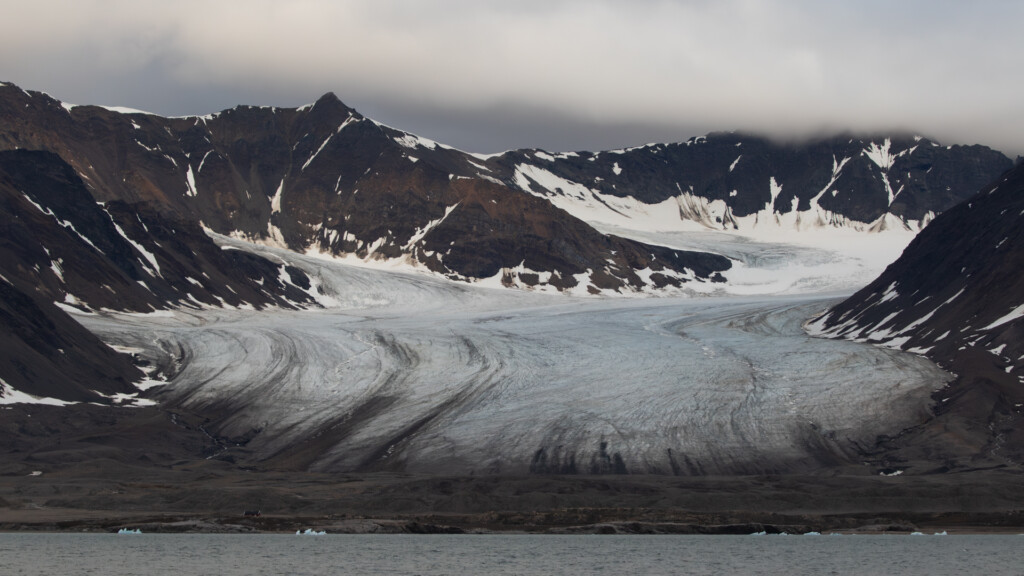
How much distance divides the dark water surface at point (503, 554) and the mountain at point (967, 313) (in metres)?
17.7

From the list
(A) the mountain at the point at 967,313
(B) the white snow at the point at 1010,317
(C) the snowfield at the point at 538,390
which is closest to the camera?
(A) the mountain at the point at 967,313

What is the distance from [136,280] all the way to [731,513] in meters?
89.4

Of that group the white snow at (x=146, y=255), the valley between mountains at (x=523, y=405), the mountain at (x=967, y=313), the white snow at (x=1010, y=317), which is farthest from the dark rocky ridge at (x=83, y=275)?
the white snow at (x=1010, y=317)

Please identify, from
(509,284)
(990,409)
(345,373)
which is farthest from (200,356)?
(509,284)

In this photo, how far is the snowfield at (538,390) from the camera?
79.7 m

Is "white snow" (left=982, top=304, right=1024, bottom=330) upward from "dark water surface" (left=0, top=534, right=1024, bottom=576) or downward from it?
upward

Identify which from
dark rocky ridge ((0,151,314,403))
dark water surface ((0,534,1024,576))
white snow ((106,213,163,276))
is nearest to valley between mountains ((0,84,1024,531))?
dark rocky ridge ((0,151,314,403))

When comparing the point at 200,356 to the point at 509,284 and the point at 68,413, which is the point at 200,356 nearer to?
the point at 68,413

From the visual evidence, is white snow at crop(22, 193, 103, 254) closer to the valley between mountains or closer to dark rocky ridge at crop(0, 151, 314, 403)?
dark rocky ridge at crop(0, 151, 314, 403)

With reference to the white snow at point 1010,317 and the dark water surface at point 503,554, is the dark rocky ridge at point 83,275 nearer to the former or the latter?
the dark water surface at point 503,554

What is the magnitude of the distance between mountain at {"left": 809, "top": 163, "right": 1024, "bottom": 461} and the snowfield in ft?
10.9

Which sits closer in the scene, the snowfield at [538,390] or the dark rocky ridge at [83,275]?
the snowfield at [538,390]

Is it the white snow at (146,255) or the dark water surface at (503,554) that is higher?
the white snow at (146,255)

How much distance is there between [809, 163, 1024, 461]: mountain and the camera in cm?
7950
